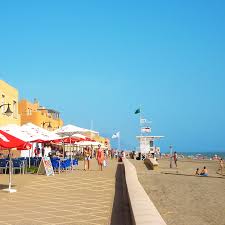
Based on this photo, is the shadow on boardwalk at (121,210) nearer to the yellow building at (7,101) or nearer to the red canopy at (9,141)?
the red canopy at (9,141)

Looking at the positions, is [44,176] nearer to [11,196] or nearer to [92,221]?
[11,196]

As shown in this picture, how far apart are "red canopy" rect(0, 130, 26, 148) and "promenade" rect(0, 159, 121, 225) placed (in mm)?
1424

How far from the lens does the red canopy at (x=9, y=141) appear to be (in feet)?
43.5

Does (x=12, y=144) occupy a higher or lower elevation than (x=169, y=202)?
higher

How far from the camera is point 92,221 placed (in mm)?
8820

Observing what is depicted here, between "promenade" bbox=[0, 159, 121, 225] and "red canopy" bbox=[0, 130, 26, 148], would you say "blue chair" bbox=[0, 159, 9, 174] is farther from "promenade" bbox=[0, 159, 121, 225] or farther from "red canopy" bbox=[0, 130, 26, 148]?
"red canopy" bbox=[0, 130, 26, 148]

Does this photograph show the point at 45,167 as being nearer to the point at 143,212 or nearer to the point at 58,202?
the point at 58,202

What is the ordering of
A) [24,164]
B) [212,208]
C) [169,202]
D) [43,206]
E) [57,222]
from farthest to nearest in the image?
[24,164] < [169,202] < [212,208] < [43,206] < [57,222]

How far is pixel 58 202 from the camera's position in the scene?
1152 centimetres

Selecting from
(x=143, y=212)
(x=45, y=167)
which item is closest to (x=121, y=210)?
(x=143, y=212)

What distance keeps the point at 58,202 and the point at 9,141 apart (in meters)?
2.93

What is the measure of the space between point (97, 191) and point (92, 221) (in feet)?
16.8

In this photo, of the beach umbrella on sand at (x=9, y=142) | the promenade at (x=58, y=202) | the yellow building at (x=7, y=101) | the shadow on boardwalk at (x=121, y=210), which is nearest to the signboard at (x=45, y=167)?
the promenade at (x=58, y=202)

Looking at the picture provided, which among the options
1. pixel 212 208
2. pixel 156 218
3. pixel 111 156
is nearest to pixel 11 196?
pixel 212 208
